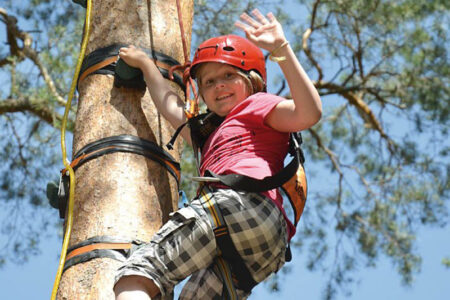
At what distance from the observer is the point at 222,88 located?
2.30m

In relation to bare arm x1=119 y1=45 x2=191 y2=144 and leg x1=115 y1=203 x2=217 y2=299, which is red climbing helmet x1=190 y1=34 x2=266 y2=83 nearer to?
bare arm x1=119 y1=45 x2=191 y2=144

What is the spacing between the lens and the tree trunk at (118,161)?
6.83 ft

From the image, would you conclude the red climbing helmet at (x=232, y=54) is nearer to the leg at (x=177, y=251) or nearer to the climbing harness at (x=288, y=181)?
the climbing harness at (x=288, y=181)

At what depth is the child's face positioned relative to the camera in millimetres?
2301

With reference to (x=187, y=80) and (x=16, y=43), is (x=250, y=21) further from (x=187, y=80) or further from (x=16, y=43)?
(x=16, y=43)

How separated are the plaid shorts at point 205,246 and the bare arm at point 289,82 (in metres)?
0.25

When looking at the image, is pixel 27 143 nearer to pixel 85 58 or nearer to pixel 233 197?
pixel 85 58

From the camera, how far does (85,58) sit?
256cm

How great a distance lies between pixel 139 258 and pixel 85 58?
3.09 feet

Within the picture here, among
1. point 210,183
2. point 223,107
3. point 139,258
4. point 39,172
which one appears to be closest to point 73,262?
point 139,258

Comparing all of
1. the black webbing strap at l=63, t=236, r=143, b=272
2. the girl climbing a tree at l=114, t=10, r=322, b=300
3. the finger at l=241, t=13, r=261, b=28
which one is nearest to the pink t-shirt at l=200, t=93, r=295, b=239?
the girl climbing a tree at l=114, t=10, r=322, b=300

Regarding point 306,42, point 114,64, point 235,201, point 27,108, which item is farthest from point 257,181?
point 306,42

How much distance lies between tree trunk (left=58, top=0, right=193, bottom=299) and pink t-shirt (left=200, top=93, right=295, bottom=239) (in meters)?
0.20

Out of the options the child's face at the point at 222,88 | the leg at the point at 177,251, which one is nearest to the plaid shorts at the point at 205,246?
the leg at the point at 177,251
